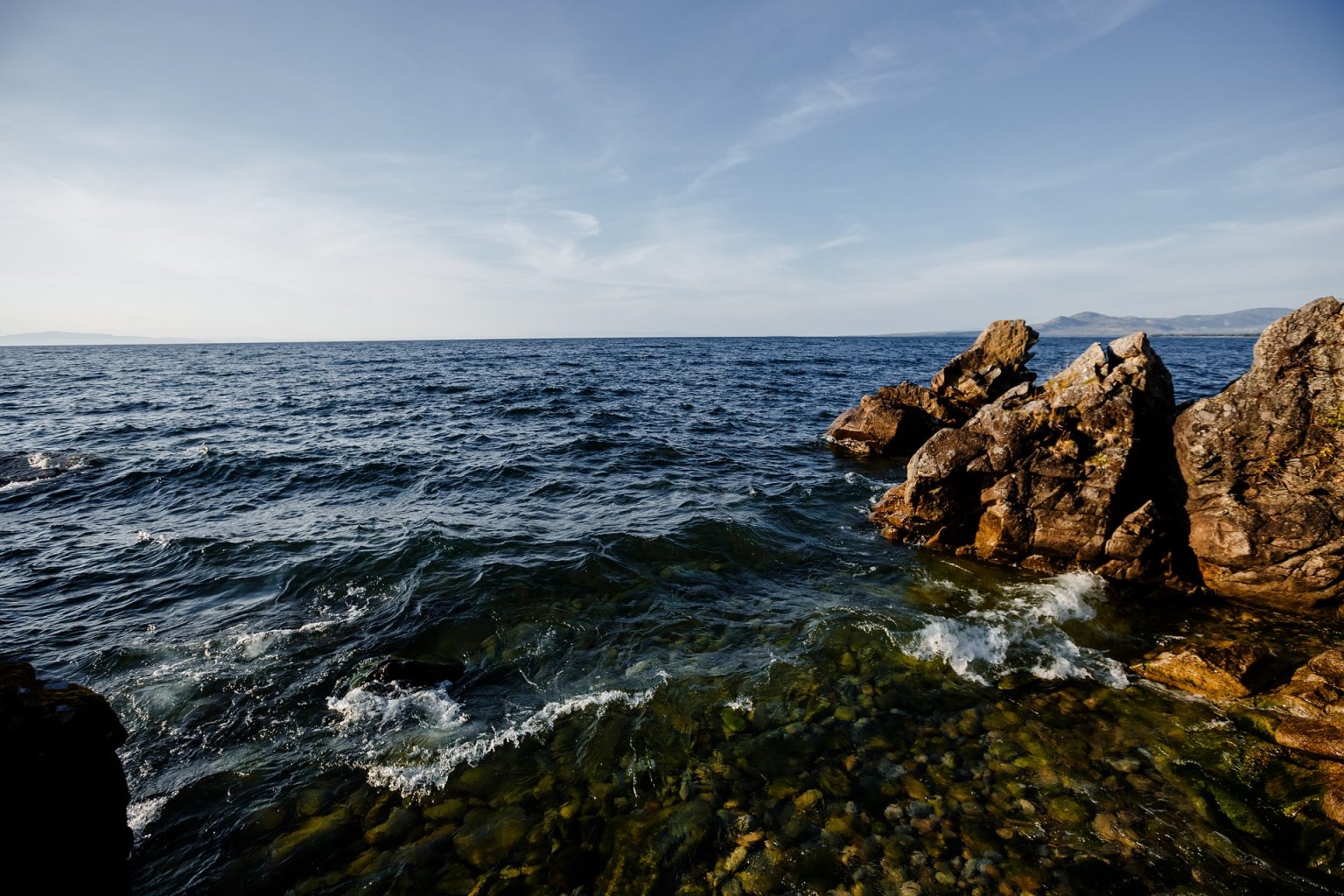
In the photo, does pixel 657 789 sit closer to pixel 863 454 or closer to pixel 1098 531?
pixel 1098 531

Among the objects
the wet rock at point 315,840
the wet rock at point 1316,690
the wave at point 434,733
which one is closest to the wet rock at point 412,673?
the wave at point 434,733

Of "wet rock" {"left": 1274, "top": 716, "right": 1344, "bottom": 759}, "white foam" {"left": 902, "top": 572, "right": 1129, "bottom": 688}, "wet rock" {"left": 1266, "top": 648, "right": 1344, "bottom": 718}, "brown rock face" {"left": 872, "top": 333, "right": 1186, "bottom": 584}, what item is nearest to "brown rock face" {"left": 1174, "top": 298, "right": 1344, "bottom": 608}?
"brown rock face" {"left": 872, "top": 333, "right": 1186, "bottom": 584}

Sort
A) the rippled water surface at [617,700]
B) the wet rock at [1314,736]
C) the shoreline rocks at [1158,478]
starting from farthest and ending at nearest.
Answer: the shoreline rocks at [1158,478], the wet rock at [1314,736], the rippled water surface at [617,700]

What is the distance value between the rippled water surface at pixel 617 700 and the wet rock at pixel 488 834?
1.2 inches

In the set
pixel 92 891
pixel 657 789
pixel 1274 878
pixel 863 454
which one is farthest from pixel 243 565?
pixel 863 454

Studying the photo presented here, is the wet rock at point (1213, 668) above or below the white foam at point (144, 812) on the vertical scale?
above

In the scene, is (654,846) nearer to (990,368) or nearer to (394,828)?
(394,828)

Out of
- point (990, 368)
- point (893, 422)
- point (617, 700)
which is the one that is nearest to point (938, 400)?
point (990, 368)

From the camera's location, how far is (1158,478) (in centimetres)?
1155

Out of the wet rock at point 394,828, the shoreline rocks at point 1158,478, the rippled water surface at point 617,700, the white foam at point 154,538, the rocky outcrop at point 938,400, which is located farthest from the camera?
the rocky outcrop at point 938,400

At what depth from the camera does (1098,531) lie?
36.9ft

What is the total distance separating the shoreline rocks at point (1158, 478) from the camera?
966 cm

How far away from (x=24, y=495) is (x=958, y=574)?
27.8m

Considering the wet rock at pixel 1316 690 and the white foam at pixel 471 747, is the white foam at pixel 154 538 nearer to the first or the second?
the white foam at pixel 471 747
